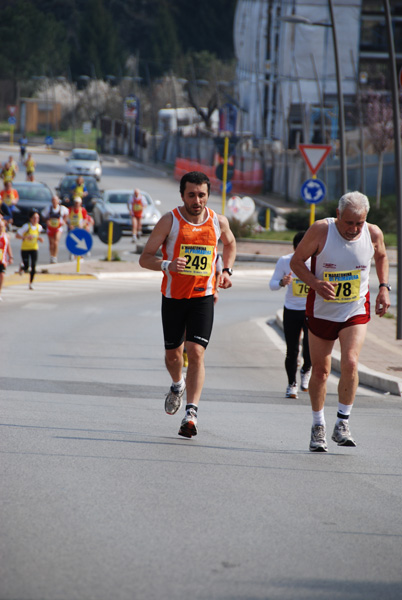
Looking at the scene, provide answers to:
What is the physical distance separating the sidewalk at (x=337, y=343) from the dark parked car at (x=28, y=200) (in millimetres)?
7631

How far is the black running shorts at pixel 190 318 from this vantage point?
7984 mm

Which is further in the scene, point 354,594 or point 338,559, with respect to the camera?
point 338,559

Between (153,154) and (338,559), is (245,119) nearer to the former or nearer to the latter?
(153,154)

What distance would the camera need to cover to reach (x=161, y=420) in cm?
905

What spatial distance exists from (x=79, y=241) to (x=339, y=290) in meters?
19.7

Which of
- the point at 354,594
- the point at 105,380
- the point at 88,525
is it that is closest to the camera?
the point at 354,594

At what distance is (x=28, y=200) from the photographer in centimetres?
4125

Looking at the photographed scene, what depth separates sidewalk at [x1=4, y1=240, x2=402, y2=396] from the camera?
12.4 m

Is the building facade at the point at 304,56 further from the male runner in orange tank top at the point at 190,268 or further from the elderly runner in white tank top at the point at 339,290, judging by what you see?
the elderly runner in white tank top at the point at 339,290

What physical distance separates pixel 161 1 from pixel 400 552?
506 ft

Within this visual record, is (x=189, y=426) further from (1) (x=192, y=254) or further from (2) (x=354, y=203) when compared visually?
(2) (x=354, y=203)

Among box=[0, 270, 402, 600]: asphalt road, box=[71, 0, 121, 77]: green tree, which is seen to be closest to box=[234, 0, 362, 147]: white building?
box=[71, 0, 121, 77]: green tree

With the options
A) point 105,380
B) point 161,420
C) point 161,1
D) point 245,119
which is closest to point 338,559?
point 161,420

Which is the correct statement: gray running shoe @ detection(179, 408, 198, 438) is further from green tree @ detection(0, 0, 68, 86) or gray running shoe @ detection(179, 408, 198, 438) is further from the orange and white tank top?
green tree @ detection(0, 0, 68, 86)
